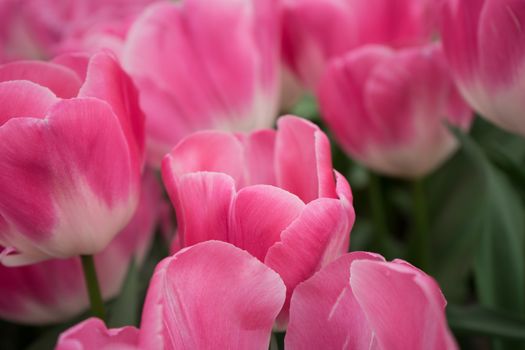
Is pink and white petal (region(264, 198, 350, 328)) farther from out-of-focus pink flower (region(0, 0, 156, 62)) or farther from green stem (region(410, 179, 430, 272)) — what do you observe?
out-of-focus pink flower (region(0, 0, 156, 62))

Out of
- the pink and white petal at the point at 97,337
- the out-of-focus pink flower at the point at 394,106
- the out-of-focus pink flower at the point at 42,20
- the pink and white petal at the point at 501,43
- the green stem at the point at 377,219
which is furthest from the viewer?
the out-of-focus pink flower at the point at 42,20

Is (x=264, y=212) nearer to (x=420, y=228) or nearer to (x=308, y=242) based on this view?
(x=308, y=242)

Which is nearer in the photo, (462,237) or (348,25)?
(348,25)

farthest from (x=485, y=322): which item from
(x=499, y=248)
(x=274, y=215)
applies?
(x=274, y=215)

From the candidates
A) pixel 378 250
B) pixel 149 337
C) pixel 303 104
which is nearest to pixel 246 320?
pixel 149 337

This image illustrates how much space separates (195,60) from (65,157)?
179mm

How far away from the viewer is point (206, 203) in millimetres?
298

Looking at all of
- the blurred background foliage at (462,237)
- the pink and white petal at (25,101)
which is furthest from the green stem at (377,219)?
the pink and white petal at (25,101)

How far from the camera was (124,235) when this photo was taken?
450 mm

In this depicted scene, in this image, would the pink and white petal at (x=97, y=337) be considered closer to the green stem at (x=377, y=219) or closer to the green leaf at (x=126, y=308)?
the green leaf at (x=126, y=308)

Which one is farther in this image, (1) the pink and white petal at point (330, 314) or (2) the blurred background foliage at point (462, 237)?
(2) the blurred background foliage at point (462, 237)

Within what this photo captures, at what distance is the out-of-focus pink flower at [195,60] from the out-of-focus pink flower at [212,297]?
0.21m

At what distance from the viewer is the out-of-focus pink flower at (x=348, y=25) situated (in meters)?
0.50

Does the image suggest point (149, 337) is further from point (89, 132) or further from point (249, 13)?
point (249, 13)
